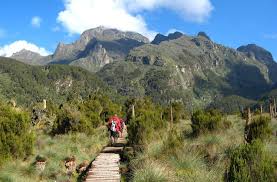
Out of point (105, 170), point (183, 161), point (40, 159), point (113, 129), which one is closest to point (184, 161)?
point (183, 161)

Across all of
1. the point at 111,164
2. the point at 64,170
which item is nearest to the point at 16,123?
the point at 64,170

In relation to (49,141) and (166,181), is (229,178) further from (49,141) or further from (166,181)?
(49,141)

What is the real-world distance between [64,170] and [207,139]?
5.72 m

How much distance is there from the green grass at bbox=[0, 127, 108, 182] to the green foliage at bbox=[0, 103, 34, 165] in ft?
1.48

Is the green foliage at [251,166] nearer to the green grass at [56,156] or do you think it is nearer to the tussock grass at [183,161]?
the tussock grass at [183,161]

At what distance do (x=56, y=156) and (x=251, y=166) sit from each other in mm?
10703

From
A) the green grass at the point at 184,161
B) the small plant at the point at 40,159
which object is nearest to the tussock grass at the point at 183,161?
the green grass at the point at 184,161

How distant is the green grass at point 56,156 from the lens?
48.2 feet

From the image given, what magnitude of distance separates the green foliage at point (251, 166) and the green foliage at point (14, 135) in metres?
9.69

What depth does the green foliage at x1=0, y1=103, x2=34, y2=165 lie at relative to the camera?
16.5 metres

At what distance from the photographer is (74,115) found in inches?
1017

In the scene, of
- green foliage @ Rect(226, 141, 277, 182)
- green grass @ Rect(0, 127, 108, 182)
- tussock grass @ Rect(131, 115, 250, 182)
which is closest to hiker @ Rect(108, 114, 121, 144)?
green grass @ Rect(0, 127, 108, 182)

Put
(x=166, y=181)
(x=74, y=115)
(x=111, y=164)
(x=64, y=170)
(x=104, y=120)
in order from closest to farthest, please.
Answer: (x=166, y=181) → (x=111, y=164) → (x=64, y=170) → (x=74, y=115) → (x=104, y=120)

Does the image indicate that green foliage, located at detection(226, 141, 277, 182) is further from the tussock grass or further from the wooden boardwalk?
the wooden boardwalk
